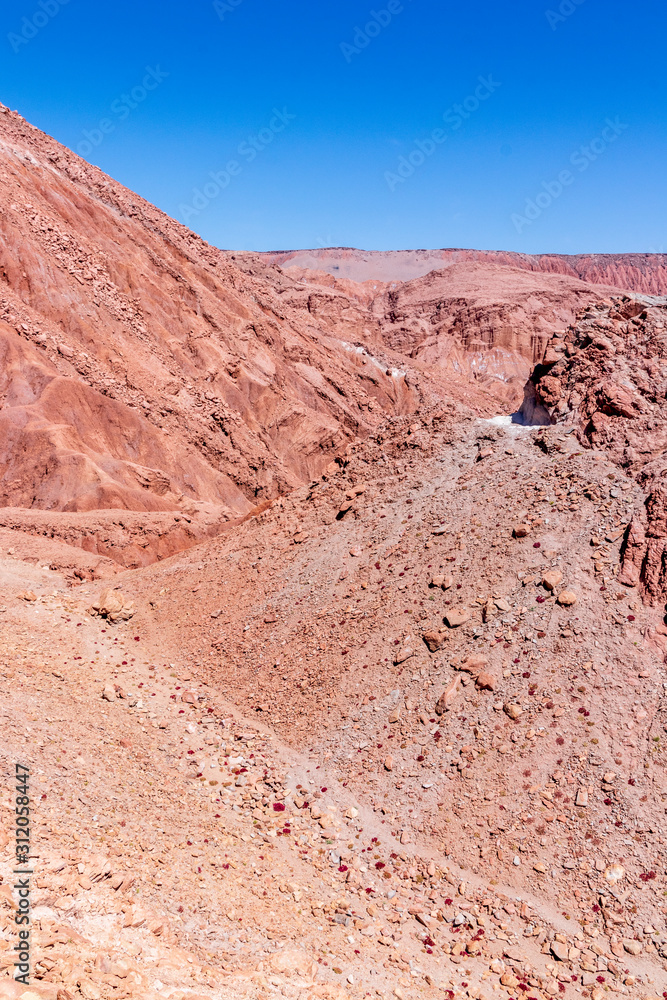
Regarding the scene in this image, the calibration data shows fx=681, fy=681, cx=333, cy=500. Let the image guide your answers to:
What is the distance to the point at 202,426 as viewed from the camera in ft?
94.1

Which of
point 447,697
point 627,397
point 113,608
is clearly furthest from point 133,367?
point 447,697

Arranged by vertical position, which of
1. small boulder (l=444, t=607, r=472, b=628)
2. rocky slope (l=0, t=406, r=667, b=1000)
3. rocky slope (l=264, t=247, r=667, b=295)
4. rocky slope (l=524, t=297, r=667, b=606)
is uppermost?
rocky slope (l=264, t=247, r=667, b=295)

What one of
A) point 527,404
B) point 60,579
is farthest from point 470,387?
point 60,579

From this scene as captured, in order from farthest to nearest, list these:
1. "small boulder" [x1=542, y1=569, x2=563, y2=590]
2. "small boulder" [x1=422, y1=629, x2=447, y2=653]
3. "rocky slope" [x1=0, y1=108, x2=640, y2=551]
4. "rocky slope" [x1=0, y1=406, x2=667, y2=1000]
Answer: "rocky slope" [x1=0, y1=108, x2=640, y2=551], "small boulder" [x1=422, y1=629, x2=447, y2=653], "small boulder" [x1=542, y1=569, x2=563, y2=590], "rocky slope" [x1=0, y1=406, x2=667, y2=1000]

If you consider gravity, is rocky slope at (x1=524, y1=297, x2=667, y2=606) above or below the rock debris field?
above

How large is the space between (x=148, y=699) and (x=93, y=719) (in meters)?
1.26

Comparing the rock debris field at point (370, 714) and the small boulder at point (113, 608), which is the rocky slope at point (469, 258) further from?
the small boulder at point (113, 608)

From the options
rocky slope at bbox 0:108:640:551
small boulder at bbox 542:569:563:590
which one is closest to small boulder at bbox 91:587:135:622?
rocky slope at bbox 0:108:640:551

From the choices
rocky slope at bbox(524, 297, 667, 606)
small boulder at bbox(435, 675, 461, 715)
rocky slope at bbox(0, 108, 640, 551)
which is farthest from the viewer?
rocky slope at bbox(0, 108, 640, 551)

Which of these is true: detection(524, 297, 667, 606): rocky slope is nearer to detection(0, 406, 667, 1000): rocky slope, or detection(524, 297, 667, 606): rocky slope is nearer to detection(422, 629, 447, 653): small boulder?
detection(0, 406, 667, 1000): rocky slope

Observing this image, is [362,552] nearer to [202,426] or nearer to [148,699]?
[148,699]

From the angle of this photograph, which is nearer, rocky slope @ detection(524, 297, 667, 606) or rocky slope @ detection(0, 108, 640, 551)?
rocky slope @ detection(524, 297, 667, 606)

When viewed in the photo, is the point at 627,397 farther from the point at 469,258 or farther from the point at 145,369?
the point at 469,258

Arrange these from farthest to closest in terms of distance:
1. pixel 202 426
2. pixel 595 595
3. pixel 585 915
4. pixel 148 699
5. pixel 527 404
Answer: pixel 202 426 → pixel 527 404 → pixel 148 699 → pixel 595 595 → pixel 585 915
